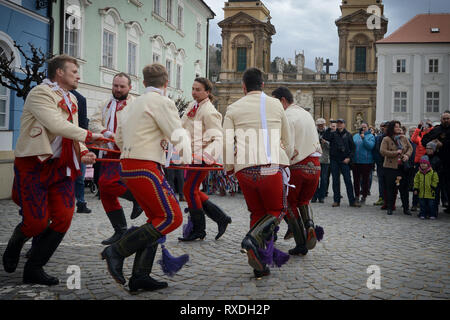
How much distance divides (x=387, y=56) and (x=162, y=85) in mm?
45165

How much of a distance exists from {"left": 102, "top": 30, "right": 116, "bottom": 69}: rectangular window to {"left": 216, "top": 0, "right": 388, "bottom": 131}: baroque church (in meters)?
35.8

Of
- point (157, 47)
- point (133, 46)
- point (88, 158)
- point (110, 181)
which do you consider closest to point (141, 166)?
point (88, 158)

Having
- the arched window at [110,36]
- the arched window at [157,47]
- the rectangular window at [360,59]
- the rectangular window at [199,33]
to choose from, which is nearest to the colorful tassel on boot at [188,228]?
the arched window at [110,36]

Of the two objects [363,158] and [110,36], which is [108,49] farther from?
[363,158]

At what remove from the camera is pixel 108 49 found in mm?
18047

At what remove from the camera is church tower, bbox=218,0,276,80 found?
181 feet

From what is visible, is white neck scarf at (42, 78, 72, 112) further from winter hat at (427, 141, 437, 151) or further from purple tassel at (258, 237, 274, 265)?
winter hat at (427, 141, 437, 151)

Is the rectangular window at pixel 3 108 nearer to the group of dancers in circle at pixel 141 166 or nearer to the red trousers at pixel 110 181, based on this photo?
the red trousers at pixel 110 181

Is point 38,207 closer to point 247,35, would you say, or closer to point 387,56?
point 387,56

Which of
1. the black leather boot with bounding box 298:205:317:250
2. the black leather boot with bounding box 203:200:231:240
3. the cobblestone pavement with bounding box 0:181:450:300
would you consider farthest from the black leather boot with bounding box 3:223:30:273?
the black leather boot with bounding box 298:205:317:250

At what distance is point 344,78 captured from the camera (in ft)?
174

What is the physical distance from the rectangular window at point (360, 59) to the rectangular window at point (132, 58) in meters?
38.1

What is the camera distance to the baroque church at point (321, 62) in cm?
5194

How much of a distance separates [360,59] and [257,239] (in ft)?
171
